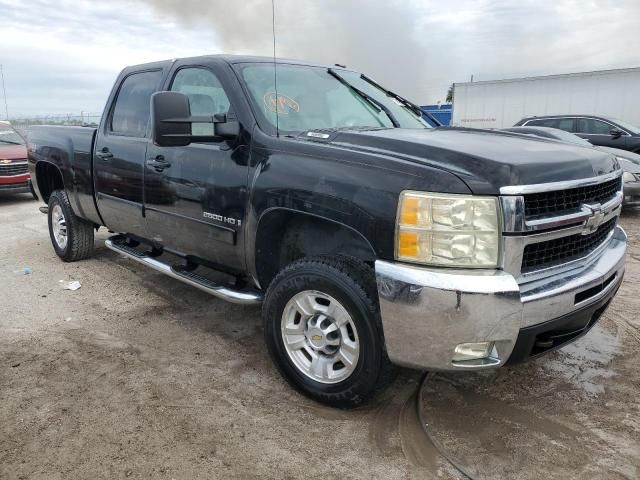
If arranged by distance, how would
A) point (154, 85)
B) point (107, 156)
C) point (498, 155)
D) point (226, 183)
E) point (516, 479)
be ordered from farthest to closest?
1. point (107, 156)
2. point (154, 85)
3. point (226, 183)
4. point (498, 155)
5. point (516, 479)

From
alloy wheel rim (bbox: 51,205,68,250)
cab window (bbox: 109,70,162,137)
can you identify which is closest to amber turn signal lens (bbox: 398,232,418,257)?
cab window (bbox: 109,70,162,137)

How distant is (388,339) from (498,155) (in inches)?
39.9

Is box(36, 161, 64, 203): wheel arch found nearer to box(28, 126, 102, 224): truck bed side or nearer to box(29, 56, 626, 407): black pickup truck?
box(28, 126, 102, 224): truck bed side

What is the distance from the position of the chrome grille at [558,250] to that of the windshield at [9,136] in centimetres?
1155

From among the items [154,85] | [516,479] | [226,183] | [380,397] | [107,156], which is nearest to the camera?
[516,479]

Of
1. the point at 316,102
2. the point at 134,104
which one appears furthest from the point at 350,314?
the point at 134,104

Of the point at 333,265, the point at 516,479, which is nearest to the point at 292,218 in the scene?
the point at 333,265

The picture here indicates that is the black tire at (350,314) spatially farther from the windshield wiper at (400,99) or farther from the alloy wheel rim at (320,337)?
the windshield wiper at (400,99)

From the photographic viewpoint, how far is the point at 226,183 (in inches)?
132

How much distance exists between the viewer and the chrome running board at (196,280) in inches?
133

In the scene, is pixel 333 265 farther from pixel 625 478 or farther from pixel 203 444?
pixel 625 478

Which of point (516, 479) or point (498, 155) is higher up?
point (498, 155)

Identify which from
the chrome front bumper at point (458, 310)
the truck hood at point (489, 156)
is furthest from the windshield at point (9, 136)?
the chrome front bumper at point (458, 310)

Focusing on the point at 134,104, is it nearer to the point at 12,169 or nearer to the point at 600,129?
the point at 12,169
